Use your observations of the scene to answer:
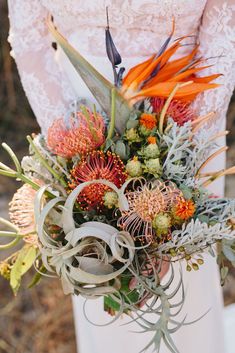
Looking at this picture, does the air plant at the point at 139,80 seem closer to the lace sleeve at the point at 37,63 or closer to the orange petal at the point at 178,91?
the orange petal at the point at 178,91

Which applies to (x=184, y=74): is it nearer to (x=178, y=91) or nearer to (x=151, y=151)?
(x=178, y=91)

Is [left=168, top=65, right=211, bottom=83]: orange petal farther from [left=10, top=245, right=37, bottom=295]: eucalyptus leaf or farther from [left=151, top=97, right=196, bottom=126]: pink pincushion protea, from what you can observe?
[left=10, top=245, right=37, bottom=295]: eucalyptus leaf

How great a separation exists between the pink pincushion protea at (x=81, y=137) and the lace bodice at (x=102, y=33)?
0.87ft

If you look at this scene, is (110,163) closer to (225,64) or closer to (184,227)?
(184,227)

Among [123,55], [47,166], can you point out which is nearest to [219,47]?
[123,55]

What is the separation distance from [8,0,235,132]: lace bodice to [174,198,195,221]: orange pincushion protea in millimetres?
319

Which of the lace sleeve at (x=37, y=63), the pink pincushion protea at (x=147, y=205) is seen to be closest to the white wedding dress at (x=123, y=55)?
the lace sleeve at (x=37, y=63)

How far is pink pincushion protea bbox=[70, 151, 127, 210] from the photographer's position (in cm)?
129

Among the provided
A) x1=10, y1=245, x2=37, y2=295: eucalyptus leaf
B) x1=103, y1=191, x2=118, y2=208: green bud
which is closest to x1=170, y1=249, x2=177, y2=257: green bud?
x1=103, y1=191, x2=118, y2=208: green bud

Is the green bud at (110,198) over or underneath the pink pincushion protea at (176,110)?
underneath

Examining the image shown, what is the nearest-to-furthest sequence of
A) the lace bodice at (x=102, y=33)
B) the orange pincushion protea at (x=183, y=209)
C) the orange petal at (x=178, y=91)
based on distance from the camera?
the orange pincushion protea at (x=183, y=209), the orange petal at (x=178, y=91), the lace bodice at (x=102, y=33)

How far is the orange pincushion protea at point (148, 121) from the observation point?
134cm

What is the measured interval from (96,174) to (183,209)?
0.18 metres

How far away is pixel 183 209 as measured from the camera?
1.26 meters
